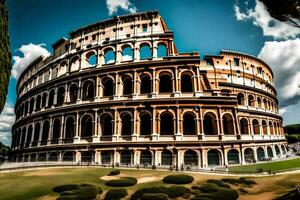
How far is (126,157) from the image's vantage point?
29.8 m

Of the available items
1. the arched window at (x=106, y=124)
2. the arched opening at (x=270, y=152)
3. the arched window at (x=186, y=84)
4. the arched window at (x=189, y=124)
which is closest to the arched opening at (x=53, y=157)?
the arched window at (x=106, y=124)

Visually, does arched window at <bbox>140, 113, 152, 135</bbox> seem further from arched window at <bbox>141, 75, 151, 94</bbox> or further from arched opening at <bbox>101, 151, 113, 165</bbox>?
arched opening at <bbox>101, 151, 113, 165</bbox>

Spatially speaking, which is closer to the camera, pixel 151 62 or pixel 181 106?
pixel 181 106

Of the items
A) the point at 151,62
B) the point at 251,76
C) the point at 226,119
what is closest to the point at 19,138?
the point at 151,62

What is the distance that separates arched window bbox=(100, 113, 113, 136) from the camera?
32.5 meters

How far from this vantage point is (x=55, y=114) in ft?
118

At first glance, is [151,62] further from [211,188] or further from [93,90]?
[211,188]

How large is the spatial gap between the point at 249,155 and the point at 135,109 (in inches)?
712

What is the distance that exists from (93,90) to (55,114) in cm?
717

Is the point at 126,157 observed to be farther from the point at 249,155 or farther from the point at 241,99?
the point at 241,99

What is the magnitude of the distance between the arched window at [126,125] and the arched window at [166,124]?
14.9ft

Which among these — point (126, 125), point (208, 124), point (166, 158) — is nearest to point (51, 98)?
point (126, 125)

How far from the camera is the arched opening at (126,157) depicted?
1164 inches

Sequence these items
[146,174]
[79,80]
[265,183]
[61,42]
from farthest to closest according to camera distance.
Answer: [61,42] < [79,80] < [146,174] < [265,183]
